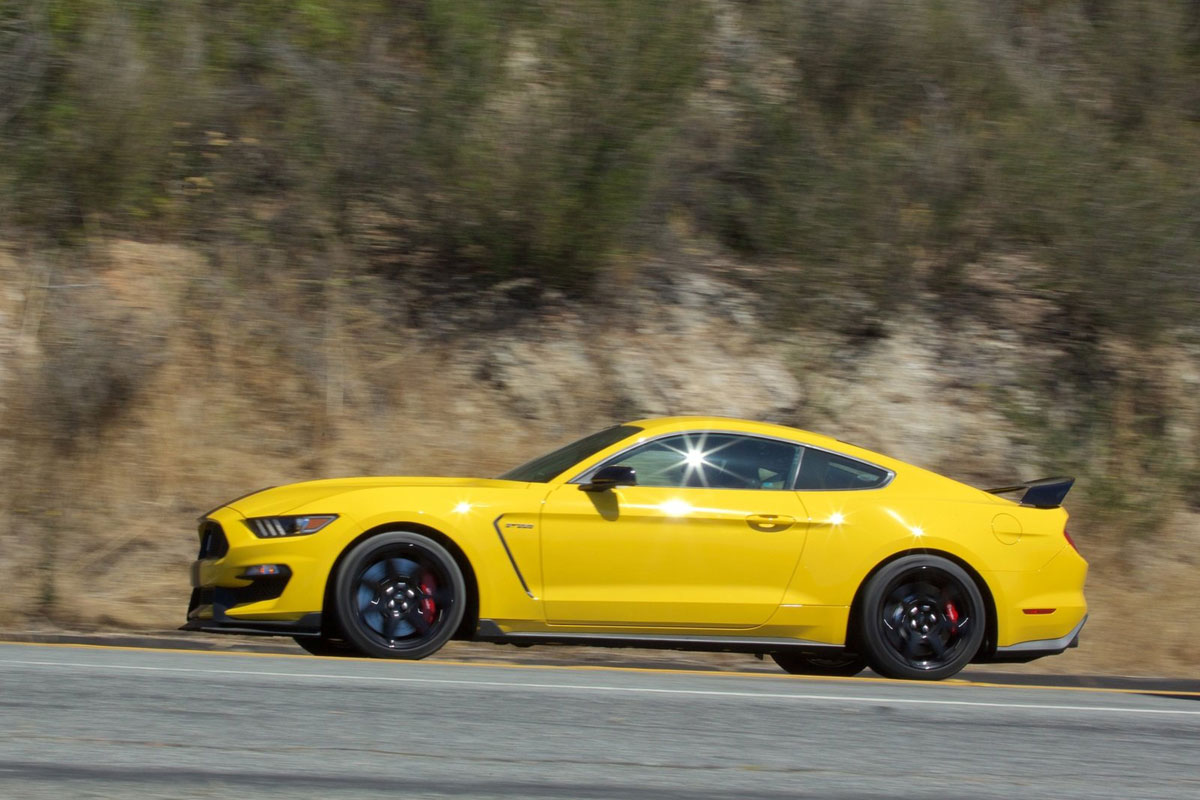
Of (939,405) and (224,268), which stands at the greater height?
(224,268)

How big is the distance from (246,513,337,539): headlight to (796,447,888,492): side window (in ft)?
8.53

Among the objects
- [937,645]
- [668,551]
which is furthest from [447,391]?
[937,645]

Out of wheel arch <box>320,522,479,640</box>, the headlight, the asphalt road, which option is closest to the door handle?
the asphalt road

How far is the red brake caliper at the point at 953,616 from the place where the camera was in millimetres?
7668

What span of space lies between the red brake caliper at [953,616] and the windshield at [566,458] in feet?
6.50

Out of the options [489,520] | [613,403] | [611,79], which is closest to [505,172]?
[611,79]

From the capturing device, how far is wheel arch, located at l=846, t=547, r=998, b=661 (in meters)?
7.58

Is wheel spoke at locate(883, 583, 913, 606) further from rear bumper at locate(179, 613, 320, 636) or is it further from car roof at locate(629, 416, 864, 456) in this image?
rear bumper at locate(179, 613, 320, 636)

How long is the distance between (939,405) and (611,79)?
13.9 feet

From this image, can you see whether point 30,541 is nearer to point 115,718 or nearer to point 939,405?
point 115,718

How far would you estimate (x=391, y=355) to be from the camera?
12164 mm

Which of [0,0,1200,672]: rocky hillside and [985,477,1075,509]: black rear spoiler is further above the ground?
[0,0,1200,672]: rocky hillside

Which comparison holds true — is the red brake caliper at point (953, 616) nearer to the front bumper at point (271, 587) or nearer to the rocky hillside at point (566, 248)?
the front bumper at point (271, 587)

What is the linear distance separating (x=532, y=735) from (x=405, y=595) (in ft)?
6.53
